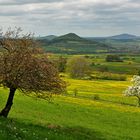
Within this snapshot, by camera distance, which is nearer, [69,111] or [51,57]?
[51,57]

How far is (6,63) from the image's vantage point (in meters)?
32.3

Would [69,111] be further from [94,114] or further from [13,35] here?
[13,35]

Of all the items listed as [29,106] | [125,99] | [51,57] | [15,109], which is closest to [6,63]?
[51,57]

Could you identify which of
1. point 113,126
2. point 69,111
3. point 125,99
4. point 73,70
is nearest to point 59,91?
point 113,126

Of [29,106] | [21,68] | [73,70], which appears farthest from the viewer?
[73,70]

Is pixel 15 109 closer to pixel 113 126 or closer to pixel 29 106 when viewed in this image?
pixel 29 106

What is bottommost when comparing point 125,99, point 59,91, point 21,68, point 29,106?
point 125,99

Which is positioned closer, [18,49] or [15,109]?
[18,49]

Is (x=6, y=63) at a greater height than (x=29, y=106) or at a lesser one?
greater

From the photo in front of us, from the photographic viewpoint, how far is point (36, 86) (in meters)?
32.3

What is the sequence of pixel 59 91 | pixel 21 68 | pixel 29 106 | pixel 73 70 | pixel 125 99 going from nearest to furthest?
1. pixel 21 68
2. pixel 59 91
3. pixel 29 106
4. pixel 125 99
5. pixel 73 70

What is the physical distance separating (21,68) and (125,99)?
227 feet

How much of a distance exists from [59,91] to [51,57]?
3.76 m

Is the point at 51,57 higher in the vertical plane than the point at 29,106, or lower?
higher
